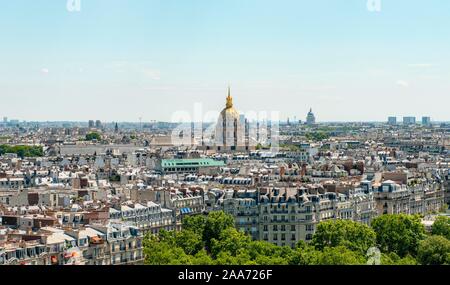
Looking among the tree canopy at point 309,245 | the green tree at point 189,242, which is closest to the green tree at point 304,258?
the tree canopy at point 309,245

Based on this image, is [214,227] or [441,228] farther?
[441,228]

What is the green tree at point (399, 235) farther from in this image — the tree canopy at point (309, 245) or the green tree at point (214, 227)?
the green tree at point (214, 227)

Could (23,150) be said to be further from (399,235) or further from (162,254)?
(162,254)

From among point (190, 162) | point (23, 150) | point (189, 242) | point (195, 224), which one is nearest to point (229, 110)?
point (195, 224)

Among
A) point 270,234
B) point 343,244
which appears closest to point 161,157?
point 270,234

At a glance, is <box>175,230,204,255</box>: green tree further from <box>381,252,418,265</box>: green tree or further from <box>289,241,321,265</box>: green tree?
→ <box>381,252,418,265</box>: green tree
